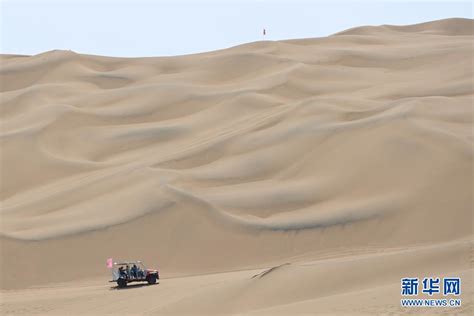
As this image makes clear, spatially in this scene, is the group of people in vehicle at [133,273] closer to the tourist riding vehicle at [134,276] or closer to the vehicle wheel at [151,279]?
Result: the tourist riding vehicle at [134,276]

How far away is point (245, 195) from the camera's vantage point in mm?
24844

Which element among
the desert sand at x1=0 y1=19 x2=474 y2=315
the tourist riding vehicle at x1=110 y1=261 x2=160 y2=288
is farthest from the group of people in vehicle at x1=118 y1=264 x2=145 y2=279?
the desert sand at x1=0 y1=19 x2=474 y2=315

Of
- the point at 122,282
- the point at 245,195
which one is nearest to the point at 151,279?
the point at 122,282

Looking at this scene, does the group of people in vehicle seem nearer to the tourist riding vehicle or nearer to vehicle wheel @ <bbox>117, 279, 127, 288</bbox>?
the tourist riding vehicle

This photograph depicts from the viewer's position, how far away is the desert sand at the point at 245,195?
16.4 metres

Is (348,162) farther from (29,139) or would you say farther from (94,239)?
(29,139)

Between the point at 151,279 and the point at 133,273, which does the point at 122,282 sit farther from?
the point at 151,279

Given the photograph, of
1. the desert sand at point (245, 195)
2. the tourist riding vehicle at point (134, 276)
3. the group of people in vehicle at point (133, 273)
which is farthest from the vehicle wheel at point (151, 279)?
the desert sand at point (245, 195)

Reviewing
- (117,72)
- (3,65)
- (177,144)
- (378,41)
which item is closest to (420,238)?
(177,144)

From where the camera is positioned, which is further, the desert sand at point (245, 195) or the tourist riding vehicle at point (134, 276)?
the tourist riding vehicle at point (134, 276)

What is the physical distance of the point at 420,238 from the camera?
855 inches

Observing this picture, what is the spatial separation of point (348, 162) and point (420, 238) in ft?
14.9

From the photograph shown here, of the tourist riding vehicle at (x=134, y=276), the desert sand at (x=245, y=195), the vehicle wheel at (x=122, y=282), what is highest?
the desert sand at (x=245, y=195)

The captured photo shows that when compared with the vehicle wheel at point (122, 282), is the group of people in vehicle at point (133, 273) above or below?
above
